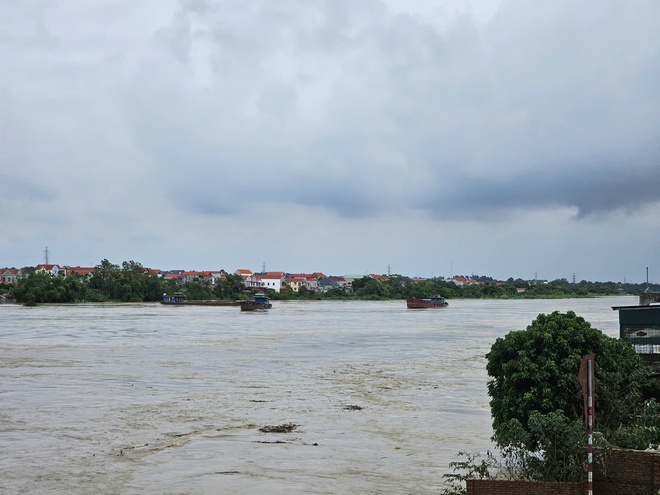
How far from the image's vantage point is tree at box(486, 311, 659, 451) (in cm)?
1555

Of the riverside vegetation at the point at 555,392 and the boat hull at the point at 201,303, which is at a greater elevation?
the riverside vegetation at the point at 555,392

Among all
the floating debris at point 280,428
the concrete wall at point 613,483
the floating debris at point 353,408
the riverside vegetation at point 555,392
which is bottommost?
the floating debris at point 353,408

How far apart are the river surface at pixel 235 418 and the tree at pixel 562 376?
264 centimetres

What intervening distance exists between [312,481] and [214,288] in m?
146

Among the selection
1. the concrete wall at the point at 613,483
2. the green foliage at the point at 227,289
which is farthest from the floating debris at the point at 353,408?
the green foliage at the point at 227,289

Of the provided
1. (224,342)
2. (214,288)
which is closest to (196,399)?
(224,342)

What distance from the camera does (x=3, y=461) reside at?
1845 centimetres

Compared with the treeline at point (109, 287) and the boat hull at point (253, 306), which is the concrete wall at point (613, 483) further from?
the treeline at point (109, 287)

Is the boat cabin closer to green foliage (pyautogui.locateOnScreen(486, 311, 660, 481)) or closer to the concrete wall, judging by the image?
green foliage (pyautogui.locateOnScreen(486, 311, 660, 481))

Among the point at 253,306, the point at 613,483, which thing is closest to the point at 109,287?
the point at 253,306

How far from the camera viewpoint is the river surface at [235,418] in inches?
678

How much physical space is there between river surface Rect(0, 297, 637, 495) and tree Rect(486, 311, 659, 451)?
264 centimetres

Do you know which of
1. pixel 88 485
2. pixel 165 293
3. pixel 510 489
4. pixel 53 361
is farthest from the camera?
pixel 165 293

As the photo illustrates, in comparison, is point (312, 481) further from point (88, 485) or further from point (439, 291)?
point (439, 291)
